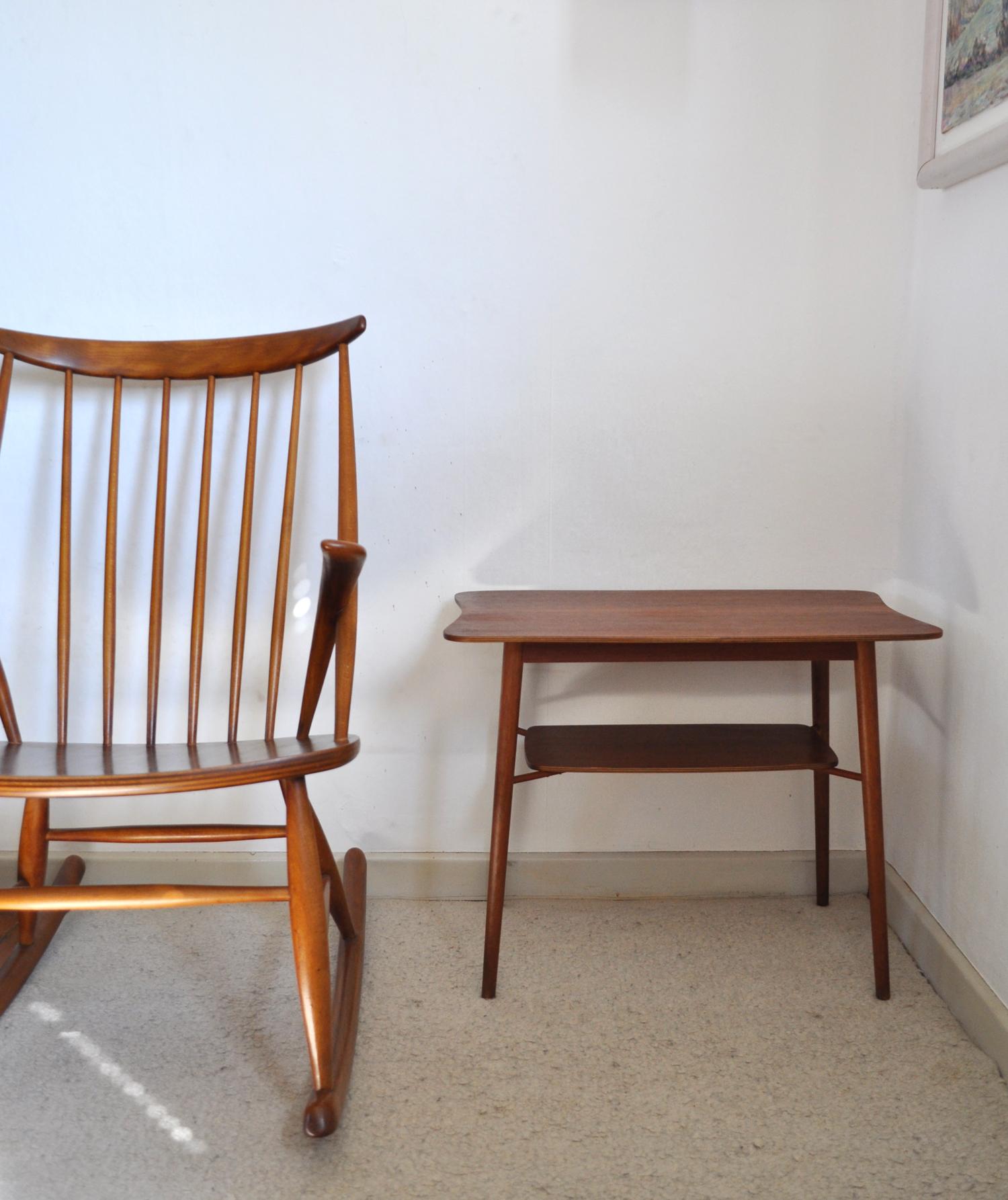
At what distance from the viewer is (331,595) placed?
90 centimetres

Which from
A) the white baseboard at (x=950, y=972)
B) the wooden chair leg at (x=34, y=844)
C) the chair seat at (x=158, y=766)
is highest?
the chair seat at (x=158, y=766)

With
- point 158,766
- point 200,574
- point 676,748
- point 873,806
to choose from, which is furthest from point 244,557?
point 873,806

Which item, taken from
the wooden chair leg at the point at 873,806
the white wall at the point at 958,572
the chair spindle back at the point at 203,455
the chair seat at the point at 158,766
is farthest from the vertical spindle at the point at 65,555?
the white wall at the point at 958,572

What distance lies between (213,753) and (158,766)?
0.09 m

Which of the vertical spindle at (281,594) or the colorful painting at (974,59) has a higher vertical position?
the colorful painting at (974,59)

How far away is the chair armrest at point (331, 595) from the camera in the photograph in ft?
2.85

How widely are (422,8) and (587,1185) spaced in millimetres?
1386

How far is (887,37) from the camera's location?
4.30ft

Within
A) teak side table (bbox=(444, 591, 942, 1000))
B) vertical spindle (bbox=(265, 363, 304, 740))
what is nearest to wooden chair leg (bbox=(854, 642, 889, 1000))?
teak side table (bbox=(444, 591, 942, 1000))

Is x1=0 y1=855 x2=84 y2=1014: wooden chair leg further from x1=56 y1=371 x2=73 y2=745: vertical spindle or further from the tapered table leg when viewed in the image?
the tapered table leg

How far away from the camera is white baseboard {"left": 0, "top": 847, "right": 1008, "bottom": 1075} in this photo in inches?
57.8

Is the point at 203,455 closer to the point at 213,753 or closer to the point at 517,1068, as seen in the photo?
the point at 213,753

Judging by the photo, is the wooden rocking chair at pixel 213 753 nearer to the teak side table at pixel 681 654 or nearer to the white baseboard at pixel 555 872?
the white baseboard at pixel 555 872

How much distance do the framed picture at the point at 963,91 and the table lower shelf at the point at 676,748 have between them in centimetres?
71
